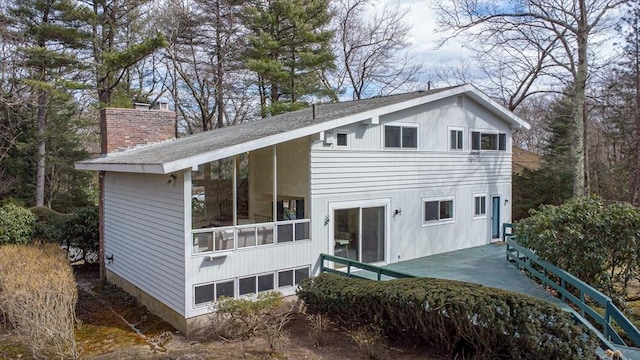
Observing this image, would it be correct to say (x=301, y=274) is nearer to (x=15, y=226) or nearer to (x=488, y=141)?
(x=488, y=141)

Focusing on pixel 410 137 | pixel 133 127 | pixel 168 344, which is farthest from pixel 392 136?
pixel 133 127

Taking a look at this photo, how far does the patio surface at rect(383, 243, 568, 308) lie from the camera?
413 inches

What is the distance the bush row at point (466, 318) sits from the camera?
6.45m

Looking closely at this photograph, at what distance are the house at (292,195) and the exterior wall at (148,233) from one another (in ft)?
0.10

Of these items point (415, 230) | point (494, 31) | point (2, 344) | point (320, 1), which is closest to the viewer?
point (2, 344)

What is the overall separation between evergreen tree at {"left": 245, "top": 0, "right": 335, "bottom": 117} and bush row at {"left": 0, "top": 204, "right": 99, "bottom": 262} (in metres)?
11.5

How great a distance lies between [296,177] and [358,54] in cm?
2084

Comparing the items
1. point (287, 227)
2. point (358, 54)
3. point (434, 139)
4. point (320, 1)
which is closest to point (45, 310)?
point (287, 227)

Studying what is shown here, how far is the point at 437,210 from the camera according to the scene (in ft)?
45.2

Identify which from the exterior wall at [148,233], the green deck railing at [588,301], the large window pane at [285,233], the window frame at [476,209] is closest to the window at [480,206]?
the window frame at [476,209]

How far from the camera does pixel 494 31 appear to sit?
19.9 metres

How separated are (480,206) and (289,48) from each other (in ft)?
49.5

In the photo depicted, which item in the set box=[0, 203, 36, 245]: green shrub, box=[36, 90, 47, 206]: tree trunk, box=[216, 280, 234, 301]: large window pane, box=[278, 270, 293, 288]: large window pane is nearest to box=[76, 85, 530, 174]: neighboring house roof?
box=[216, 280, 234, 301]: large window pane

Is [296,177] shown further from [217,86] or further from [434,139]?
[217,86]
